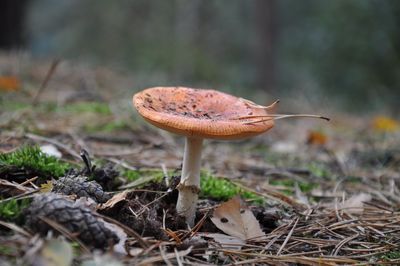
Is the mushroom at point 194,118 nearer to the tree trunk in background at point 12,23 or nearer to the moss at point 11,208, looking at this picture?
the moss at point 11,208

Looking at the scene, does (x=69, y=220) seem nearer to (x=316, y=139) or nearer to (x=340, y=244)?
(x=340, y=244)

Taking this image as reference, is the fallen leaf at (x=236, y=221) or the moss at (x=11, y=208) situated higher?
the moss at (x=11, y=208)

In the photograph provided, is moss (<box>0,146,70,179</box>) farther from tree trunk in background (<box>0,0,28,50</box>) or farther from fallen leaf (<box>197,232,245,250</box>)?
tree trunk in background (<box>0,0,28,50</box>)

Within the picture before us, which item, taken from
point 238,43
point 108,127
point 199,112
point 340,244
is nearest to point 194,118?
point 199,112

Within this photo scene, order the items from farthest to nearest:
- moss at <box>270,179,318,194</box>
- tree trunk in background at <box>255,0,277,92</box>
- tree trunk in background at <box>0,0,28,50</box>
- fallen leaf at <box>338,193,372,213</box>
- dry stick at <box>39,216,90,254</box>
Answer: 1. tree trunk in background at <box>255,0,277,92</box>
2. tree trunk in background at <box>0,0,28,50</box>
3. moss at <box>270,179,318,194</box>
4. fallen leaf at <box>338,193,372,213</box>
5. dry stick at <box>39,216,90,254</box>

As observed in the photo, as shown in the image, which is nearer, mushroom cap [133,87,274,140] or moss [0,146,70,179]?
mushroom cap [133,87,274,140]

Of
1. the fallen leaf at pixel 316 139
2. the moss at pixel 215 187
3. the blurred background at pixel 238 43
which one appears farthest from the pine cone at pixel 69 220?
the blurred background at pixel 238 43

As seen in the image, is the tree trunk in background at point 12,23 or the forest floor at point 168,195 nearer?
the forest floor at point 168,195

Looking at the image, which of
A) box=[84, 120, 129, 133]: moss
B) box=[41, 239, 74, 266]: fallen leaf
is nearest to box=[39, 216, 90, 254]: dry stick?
box=[41, 239, 74, 266]: fallen leaf
